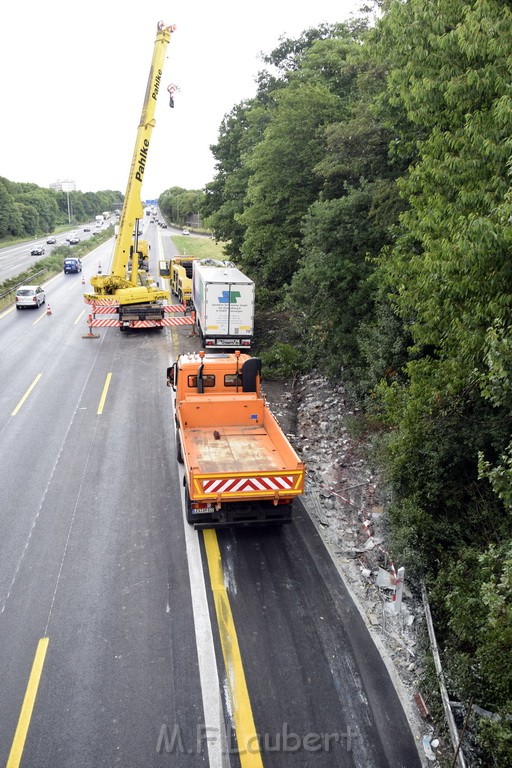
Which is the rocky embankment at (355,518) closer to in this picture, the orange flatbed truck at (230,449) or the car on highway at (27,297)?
the orange flatbed truck at (230,449)

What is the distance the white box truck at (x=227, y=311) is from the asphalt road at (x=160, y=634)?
9.04 metres

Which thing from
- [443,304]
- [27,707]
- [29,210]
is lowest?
[27,707]

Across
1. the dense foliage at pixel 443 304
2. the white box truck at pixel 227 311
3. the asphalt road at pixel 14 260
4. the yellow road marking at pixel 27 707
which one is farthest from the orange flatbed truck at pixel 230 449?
the asphalt road at pixel 14 260

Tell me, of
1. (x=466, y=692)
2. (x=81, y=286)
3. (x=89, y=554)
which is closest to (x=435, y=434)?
(x=466, y=692)

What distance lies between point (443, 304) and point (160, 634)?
21.7ft

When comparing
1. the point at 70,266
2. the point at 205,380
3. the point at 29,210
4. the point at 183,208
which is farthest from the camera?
the point at 183,208

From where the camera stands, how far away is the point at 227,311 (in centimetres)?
2188

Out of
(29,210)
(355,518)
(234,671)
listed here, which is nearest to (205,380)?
(355,518)

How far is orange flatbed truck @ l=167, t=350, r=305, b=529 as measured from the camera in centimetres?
946

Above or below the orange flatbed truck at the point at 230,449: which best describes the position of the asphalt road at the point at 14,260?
below

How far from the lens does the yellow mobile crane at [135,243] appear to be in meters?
24.4

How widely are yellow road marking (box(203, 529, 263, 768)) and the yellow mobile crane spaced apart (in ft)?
60.9

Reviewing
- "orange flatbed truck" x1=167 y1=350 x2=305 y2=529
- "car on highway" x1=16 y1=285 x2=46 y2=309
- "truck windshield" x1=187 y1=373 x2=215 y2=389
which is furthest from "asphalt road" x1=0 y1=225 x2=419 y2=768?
"car on highway" x1=16 y1=285 x2=46 y2=309

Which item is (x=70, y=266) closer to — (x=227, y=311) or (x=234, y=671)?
(x=227, y=311)
